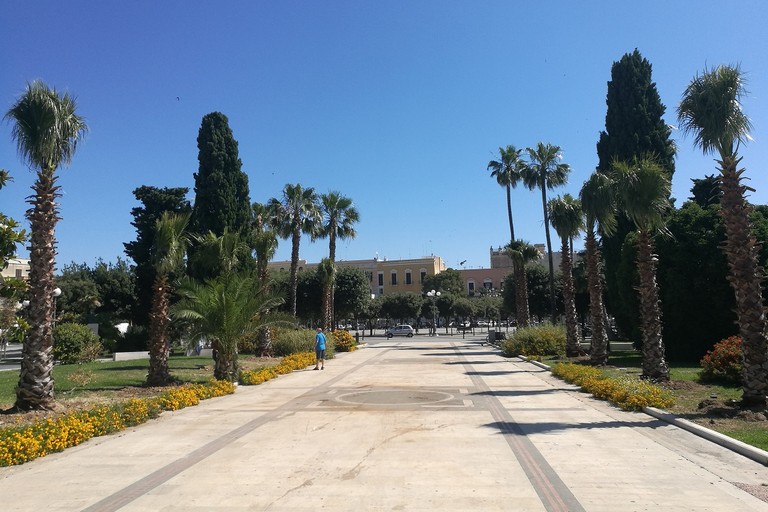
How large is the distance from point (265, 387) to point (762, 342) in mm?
12981

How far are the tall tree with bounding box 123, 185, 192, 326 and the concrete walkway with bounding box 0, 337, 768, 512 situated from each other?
2759 cm

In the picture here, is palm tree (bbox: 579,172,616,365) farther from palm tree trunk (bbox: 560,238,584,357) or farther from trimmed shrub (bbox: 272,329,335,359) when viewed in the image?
trimmed shrub (bbox: 272,329,335,359)

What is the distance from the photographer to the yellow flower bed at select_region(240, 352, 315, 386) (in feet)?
59.4

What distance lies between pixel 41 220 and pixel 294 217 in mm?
23341

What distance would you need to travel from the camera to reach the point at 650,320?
51.3 feet

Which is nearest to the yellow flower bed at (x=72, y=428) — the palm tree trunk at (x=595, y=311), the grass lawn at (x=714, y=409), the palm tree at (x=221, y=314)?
the palm tree at (x=221, y=314)

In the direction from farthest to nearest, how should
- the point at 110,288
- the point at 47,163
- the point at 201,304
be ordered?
the point at 110,288 → the point at 201,304 → the point at 47,163

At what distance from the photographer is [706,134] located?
12.0 meters

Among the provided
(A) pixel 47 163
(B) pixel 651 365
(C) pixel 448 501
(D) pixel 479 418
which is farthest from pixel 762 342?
(A) pixel 47 163

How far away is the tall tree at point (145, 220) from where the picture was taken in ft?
124

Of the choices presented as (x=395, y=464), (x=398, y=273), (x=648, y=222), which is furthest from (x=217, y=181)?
(x=398, y=273)

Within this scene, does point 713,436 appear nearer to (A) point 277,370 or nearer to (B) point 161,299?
(B) point 161,299

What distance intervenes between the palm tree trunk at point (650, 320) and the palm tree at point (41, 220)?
14.9 meters

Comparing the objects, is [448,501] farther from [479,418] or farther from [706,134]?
[706,134]
